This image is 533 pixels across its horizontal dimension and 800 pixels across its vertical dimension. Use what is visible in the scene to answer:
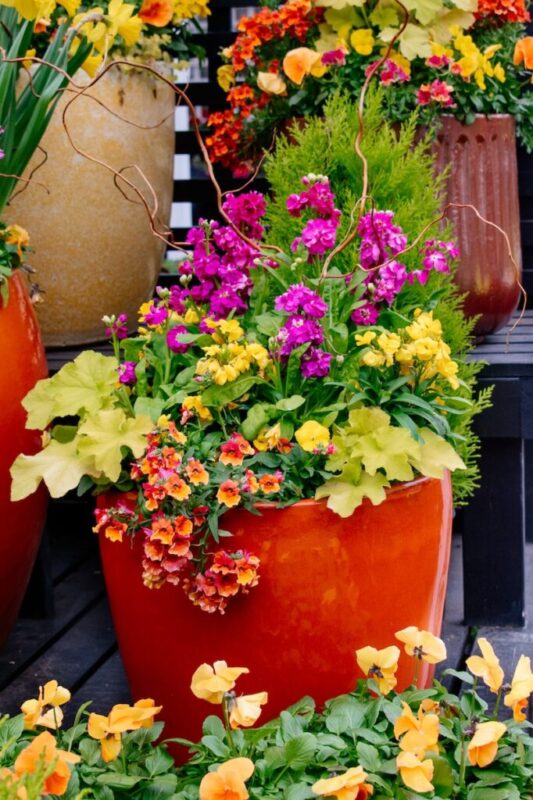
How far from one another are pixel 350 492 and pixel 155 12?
1.28m

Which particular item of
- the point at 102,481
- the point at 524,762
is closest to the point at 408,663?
the point at 524,762

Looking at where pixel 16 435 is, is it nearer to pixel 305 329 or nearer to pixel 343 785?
pixel 305 329

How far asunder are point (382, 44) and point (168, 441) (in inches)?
44.6

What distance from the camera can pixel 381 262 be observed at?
5.45 ft

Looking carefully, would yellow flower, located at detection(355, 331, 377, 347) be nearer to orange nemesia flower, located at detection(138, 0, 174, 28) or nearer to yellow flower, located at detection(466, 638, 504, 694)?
yellow flower, located at detection(466, 638, 504, 694)

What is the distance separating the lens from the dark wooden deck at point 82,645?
1.95 meters

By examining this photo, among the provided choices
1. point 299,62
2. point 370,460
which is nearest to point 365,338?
point 370,460

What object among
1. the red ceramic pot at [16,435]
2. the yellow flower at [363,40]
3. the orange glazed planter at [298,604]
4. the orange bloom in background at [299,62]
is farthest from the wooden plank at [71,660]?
the yellow flower at [363,40]

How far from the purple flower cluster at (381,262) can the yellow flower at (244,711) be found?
0.59 m

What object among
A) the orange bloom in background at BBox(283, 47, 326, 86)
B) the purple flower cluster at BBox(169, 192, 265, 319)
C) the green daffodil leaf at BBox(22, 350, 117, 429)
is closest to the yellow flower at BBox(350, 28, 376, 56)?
the orange bloom in background at BBox(283, 47, 326, 86)

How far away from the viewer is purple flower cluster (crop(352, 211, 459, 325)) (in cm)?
163

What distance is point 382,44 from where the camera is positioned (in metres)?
2.26

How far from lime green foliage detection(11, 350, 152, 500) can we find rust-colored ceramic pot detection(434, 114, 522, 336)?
929 millimetres

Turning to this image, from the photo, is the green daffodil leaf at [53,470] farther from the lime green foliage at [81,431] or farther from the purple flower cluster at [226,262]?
the purple flower cluster at [226,262]
